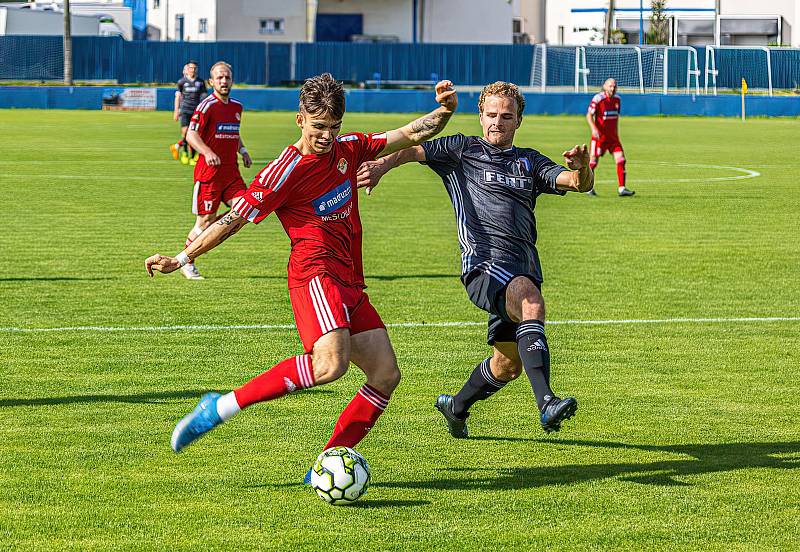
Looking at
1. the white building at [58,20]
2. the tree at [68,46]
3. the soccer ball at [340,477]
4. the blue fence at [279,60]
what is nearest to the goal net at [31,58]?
the blue fence at [279,60]

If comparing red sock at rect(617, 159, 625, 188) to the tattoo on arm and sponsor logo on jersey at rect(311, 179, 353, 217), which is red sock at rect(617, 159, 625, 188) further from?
sponsor logo on jersey at rect(311, 179, 353, 217)

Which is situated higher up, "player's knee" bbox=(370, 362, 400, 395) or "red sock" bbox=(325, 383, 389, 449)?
"player's knee" bbox=(370, 362, 400, 395)

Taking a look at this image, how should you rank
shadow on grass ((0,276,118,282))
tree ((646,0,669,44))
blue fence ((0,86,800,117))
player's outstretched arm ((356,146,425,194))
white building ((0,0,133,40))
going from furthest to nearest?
tree ((646,0,669,44)) → white building ((0,0,133,40)) → blue fence ((0,86,800,117)) → shadow on grass ((0,276,118,282)) → player's outstretched arm ((356,146,425,194))

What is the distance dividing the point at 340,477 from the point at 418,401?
2.17 meters

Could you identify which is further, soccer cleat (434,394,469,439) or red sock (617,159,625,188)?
red sock (617,159,625,188)

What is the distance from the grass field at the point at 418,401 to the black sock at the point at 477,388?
244mm

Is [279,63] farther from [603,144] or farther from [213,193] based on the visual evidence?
[213,193]

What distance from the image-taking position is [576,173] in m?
6.23

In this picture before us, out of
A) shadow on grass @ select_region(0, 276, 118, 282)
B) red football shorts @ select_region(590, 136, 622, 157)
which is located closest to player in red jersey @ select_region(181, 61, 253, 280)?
shadow on grass @ select_region(0, 276, 118, 282)

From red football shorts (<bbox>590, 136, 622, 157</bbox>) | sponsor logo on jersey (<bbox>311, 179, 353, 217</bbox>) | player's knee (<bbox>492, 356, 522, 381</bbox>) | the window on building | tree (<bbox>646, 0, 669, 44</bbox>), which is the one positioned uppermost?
tree (<bbox>646, 0, 669, 44</bbox>)

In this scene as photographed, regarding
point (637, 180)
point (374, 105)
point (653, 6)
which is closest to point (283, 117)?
point (374, 105)

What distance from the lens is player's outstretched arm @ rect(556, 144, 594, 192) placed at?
6.07 meters

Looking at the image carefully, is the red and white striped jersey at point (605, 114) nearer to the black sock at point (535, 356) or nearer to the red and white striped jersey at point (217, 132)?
the red and white striped jersey at point (217, 132)

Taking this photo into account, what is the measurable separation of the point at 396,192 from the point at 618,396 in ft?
48.1
